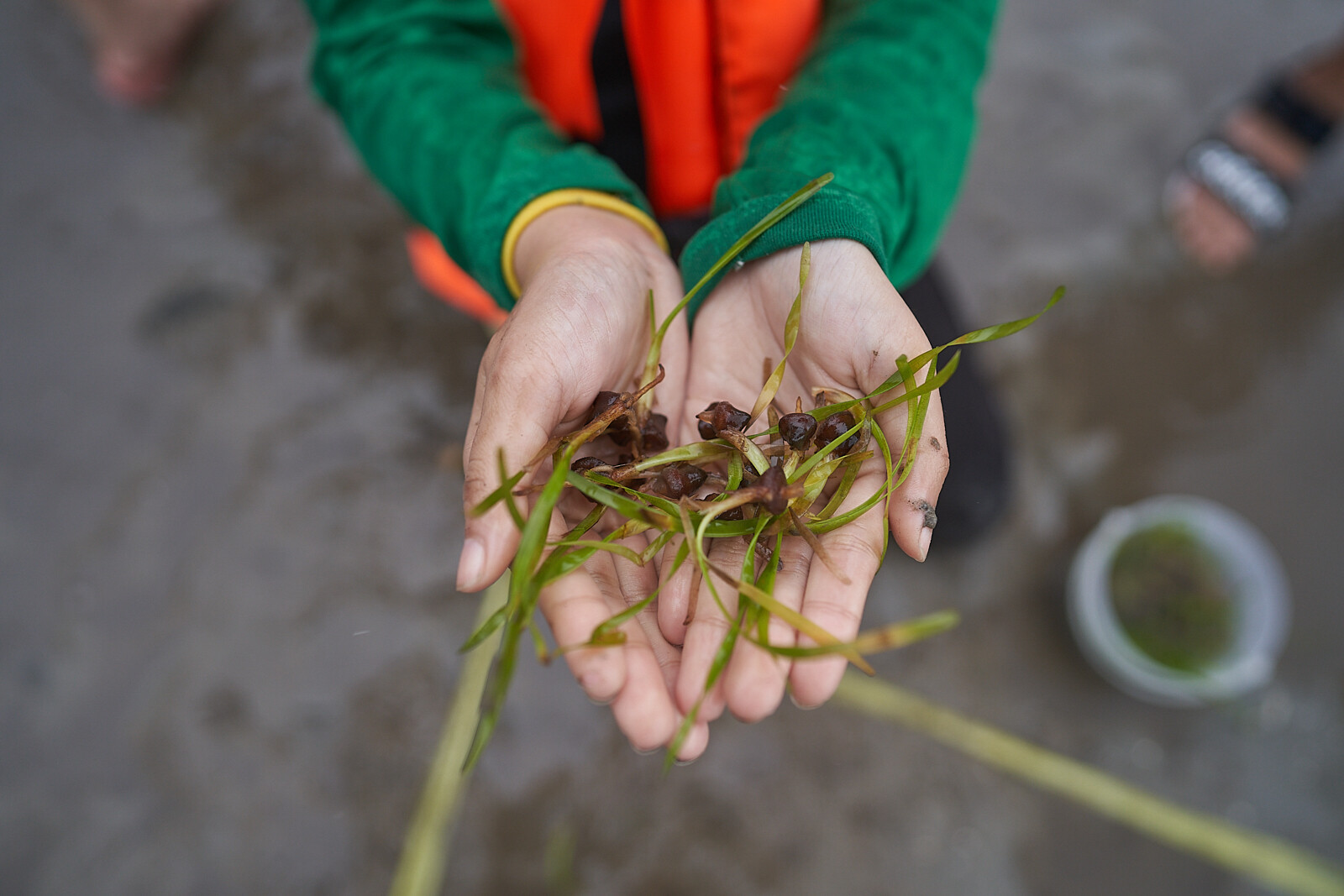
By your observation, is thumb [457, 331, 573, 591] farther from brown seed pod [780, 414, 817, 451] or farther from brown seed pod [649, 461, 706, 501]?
brown seed pod [780, 414, 817, 451]

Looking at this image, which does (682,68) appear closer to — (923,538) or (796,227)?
(796,227)

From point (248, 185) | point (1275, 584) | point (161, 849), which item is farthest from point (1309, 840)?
point (248, 185)

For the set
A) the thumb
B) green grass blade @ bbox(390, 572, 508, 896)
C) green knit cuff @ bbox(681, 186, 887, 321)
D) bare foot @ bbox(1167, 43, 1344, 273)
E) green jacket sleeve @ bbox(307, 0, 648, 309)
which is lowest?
green grass blade @ bbox(390, 572, 508, 896)

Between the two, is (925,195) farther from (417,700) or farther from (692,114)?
(417,700)

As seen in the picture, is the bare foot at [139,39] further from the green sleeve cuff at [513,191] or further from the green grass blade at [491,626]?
the green grass blade at [491,626]

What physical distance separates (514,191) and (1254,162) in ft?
7.36

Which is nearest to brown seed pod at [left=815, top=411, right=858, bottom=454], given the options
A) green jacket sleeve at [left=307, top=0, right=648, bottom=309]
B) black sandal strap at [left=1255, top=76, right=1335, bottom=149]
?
green jacket sleeve at [left=307, top=0, right=648, bottom=309]

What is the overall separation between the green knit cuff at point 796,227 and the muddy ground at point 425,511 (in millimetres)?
1085

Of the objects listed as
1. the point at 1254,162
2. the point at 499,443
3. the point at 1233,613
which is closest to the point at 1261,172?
the point at 1254,162

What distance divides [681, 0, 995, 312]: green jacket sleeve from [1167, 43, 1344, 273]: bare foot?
53.2 inches

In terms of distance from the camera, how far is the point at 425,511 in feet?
6.63

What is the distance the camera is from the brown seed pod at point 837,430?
1043mm

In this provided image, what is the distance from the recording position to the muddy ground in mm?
1836

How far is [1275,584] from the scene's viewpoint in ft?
6.01
